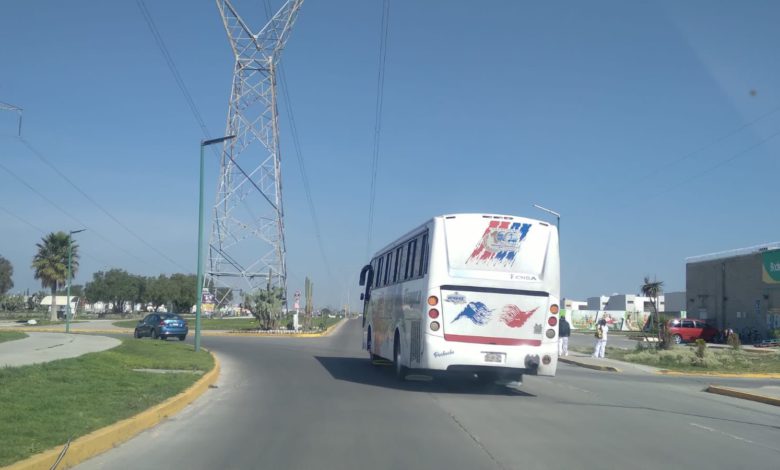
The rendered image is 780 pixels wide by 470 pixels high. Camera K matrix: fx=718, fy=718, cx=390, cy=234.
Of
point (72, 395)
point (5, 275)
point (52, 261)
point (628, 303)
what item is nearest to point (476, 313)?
point (72, 395)

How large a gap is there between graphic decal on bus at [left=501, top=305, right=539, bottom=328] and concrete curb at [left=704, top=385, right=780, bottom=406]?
242 inches

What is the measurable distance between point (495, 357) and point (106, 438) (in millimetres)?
8188

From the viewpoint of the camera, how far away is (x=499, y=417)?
11.9 metres

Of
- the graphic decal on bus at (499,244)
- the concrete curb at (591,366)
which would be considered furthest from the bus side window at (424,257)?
the concrete curb at (591,366)

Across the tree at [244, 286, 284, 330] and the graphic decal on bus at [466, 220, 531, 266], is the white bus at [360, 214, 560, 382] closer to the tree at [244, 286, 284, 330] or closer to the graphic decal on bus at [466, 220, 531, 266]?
the graphic decal on bus at [466, 220, 531, 266]

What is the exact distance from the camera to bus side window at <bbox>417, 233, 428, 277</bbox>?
15.2 meters

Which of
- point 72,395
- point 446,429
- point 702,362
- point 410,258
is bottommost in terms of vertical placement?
point 446,429

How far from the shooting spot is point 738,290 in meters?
52.0

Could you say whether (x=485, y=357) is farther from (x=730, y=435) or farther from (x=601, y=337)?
(x=601, y=337)

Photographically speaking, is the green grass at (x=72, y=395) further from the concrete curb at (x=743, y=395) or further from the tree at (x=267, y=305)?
the tree at (x=267, y=305)

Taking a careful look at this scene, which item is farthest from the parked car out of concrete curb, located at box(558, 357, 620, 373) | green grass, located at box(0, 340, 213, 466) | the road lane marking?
the road lane marking

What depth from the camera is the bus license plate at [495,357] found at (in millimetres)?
14617

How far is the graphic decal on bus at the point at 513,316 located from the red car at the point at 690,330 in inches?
1440

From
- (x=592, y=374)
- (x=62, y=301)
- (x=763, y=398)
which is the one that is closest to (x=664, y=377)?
(x=592, y=374)
